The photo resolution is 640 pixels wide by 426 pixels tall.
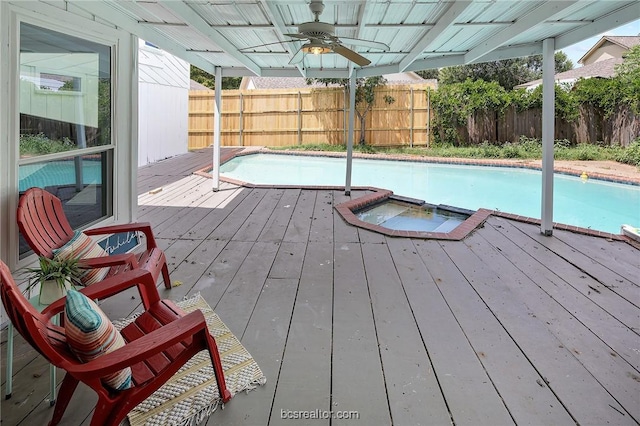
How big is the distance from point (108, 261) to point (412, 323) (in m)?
1.79

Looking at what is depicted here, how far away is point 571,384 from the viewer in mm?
1978

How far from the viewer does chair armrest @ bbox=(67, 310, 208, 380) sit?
4.58 feet

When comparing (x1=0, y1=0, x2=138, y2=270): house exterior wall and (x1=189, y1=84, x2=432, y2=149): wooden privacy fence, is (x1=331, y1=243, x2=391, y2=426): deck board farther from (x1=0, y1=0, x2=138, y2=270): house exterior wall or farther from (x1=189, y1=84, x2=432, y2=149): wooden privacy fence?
(x1=189, y1=84, x2=432, y2=149): wooden privacy fence

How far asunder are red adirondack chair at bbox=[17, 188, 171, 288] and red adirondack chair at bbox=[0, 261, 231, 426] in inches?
25.9

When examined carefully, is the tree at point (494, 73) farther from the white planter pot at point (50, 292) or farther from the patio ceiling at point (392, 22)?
the white planter pot at point (50, 292)

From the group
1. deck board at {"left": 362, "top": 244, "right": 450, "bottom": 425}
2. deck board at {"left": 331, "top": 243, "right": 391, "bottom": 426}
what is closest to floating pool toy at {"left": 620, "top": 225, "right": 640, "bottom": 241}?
deck board at {"left": 362, "top": 244, "right": 450, "bottom": 425}

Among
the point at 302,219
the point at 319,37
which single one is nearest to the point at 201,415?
the point at 319,37

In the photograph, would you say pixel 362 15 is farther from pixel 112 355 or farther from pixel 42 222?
pixel 112 355

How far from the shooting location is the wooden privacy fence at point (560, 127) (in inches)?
458

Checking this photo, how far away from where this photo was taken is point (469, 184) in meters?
10.1

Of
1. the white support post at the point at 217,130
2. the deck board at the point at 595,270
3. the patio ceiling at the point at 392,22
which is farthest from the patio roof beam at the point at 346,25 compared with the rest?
the white support post at the point at 217,130

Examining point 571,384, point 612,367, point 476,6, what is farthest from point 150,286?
point 476,6

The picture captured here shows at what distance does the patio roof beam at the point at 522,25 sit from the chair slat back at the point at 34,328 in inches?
144

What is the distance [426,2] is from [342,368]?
2.92 metres
